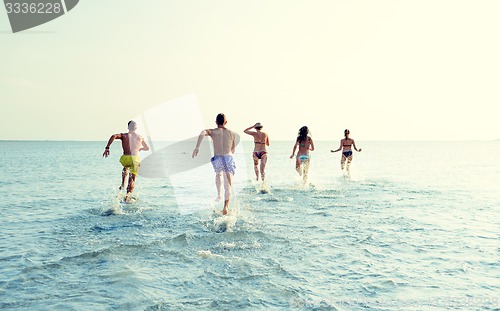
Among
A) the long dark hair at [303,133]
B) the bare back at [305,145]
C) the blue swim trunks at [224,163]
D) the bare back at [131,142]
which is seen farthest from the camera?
the bare back at [305,145]

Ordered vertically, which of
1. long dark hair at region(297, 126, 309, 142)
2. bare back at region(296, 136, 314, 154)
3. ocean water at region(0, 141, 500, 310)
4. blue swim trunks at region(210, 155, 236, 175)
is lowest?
ocean water at region(0, 141, 500, 310)

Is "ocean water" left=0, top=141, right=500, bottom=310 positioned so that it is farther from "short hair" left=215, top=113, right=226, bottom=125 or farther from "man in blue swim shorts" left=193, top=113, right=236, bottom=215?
"short hair" left=215, top=113, right=226, bottom=125

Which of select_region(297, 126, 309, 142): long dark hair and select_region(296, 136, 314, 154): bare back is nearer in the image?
select_region(297, 126, 309, 142): long dark hair

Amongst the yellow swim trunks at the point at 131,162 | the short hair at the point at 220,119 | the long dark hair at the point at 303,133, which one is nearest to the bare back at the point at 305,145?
the long dark hair at the point at 303,133

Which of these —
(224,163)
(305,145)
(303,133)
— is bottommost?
(224,163)

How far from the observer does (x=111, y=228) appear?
8.23 meters

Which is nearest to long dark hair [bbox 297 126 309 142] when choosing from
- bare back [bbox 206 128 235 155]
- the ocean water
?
the ocean water

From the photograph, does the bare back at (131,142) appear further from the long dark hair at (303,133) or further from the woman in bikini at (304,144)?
the long dark hair at (303,133)

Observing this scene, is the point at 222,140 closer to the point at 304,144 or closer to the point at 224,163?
the point at 224,163

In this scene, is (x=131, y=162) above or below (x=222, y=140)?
below

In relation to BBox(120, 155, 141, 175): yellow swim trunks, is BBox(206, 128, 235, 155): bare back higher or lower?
higher

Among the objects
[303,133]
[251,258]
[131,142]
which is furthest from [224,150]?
[303,133]

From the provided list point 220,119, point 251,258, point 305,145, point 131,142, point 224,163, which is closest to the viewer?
point 251,258

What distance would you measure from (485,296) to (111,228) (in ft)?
22.4
